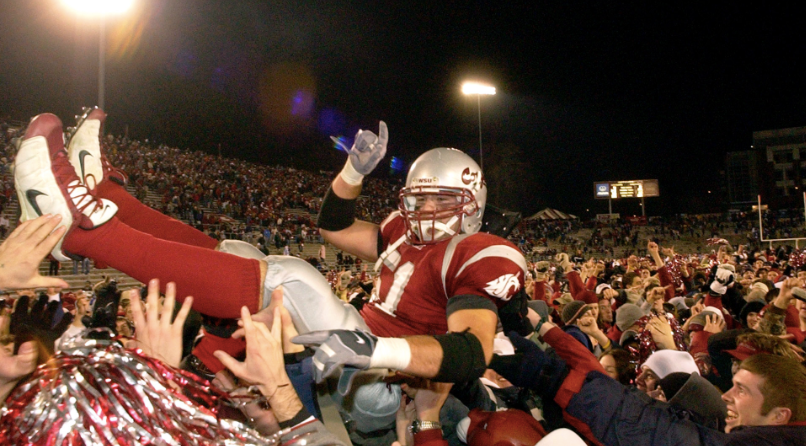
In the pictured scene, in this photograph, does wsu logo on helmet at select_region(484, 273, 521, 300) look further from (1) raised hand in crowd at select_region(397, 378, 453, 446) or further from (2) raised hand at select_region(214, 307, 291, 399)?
(2) raised hand at select_region(214, 307, 291, 399)

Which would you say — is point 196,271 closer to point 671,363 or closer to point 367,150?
point 367,150

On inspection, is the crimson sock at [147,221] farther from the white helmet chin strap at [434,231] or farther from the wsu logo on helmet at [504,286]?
the wsu logo on helmet at [504,286]

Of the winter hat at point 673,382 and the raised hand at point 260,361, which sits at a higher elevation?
the raised hand at point 260,361

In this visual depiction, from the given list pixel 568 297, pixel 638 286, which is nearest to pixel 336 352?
pixel 568 297

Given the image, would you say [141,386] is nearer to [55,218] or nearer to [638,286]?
[55,218]

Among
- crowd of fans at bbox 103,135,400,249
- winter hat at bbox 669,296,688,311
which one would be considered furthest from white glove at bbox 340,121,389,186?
crowd of fans at bbox 103,135,400,249

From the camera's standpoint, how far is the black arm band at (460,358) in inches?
69.1

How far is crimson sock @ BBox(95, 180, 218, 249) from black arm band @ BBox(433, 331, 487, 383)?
1.38 meters

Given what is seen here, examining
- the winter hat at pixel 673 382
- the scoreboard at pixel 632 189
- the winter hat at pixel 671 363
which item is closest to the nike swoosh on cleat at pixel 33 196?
the winter hat at pixel 673 382

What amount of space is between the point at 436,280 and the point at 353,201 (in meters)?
0.97

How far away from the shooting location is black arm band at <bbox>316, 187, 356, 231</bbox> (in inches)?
128

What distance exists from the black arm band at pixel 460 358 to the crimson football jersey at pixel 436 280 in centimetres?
35

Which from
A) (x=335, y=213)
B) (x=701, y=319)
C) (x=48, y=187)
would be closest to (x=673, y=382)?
(x=335, y=213)

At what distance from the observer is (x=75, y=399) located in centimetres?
111
